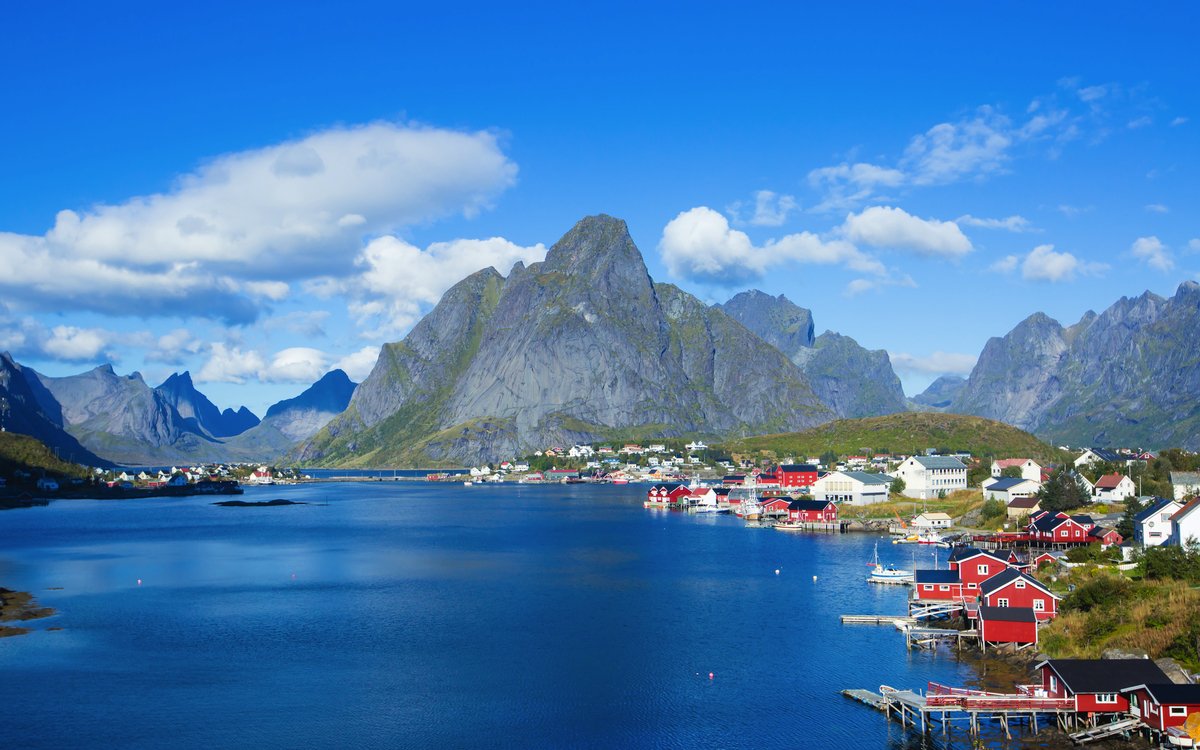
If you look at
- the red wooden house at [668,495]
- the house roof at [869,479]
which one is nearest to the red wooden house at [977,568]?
the house roof at [869,479]

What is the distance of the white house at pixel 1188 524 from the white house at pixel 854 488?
58.3 m

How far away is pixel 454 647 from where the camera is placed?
4372cm

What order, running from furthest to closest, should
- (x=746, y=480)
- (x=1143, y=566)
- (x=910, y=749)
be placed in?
(x=746, y=480) → (x=1143, y=566) → (x=910, y=749)

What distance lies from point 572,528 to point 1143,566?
64.8 metres

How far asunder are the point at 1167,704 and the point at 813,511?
7672 cm

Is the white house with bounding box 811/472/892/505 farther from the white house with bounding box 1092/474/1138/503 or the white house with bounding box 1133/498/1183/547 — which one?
the white house with bounding box 1133/498/1183/547

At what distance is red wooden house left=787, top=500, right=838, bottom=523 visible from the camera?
10406cm

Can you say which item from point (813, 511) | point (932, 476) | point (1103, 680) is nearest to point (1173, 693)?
point (1103, 680)

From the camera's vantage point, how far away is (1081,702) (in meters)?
31.0

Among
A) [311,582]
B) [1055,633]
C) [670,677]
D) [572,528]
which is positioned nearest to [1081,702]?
[1055,633]

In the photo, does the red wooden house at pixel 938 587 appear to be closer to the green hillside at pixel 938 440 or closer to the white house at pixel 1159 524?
the white house at pixel 1159 524

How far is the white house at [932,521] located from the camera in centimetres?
9069

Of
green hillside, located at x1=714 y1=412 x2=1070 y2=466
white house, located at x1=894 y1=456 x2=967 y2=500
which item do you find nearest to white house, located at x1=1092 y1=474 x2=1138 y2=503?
white house, located at x1=894 y1=456 x2=967 y2=500

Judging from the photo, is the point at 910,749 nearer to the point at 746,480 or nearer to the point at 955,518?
the point at 955,518
